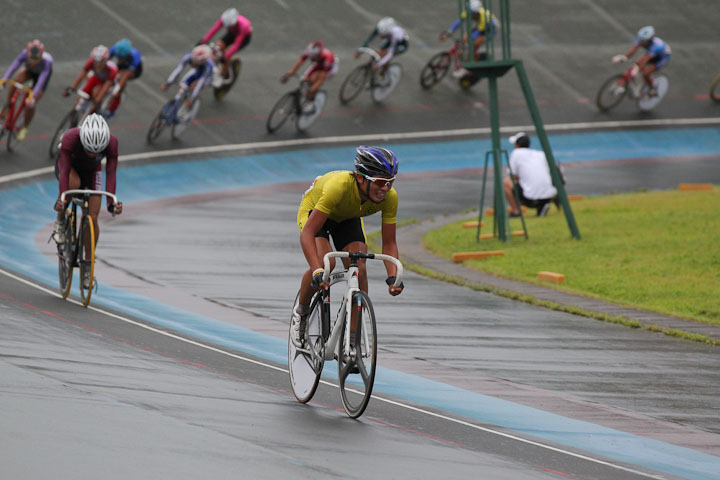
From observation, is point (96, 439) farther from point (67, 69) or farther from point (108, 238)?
point (67, 69)

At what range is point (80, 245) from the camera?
1036 centimetres

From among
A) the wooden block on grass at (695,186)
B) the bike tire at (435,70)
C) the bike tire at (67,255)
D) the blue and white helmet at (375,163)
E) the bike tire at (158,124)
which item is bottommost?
the bike tire at (67,255)

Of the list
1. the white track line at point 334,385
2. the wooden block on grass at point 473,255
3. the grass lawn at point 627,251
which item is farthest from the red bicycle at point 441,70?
the white track line at point 334,385

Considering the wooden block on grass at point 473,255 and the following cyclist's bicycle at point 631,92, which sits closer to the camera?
the wooden block on grass at point 473,255

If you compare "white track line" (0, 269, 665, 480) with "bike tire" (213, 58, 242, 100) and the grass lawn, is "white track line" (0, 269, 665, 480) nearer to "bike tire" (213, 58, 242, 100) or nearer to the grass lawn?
the grass lawn

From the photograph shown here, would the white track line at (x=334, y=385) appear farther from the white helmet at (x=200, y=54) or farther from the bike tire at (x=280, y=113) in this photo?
the bike tire at (x=280, y=113)

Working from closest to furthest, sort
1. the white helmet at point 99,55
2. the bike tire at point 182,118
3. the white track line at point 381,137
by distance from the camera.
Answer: the white helmet at point 99,55 → the white track line at point 381,137 → the bike tire at point 182,118

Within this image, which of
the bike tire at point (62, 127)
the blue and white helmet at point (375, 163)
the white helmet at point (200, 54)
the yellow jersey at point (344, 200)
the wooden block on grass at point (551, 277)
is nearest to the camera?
the blue and white helmet at point (375, 163)

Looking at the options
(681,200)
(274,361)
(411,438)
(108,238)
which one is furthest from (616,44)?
(411,438)

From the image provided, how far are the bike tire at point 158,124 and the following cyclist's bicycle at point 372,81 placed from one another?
547 cm

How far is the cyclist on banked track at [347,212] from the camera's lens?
639 cm

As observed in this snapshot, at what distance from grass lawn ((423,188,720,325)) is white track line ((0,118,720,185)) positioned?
6.17 meters

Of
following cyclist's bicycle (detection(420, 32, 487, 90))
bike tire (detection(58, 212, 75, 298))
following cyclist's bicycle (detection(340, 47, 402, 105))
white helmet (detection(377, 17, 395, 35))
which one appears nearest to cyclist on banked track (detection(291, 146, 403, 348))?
bike tire (detection(58, 212, 75, 298))

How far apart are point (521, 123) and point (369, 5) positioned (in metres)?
6.76
